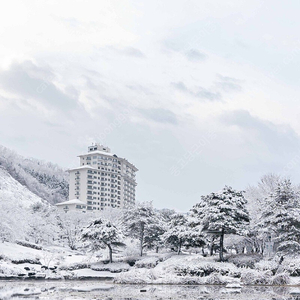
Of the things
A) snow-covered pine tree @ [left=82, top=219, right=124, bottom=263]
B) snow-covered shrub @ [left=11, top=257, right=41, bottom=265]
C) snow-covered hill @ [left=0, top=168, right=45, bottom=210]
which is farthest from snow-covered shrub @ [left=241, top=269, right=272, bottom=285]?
snow-covered hill @ [left=0, top=168, right=45, bottom=210]

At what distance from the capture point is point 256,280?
36.6 meters

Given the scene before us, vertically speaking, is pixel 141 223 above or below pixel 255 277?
above

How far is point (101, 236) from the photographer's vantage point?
162 feet

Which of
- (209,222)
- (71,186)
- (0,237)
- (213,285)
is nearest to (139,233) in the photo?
(209,222)

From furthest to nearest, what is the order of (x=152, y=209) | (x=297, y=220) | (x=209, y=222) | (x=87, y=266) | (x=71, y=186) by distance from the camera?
(x=71, y=186), (x=152, y=209), (x=87, y=266), (x=209, y=222), (x=297, y=220)

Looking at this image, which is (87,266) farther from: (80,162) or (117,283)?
(80,162)

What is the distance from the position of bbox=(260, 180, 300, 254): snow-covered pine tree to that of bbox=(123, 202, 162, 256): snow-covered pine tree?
1678cm

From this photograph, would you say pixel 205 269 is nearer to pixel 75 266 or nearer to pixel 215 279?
pixel 215 279

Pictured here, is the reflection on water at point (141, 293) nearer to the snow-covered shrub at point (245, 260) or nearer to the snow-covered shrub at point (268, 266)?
the snow-covered shrub at point (268, 266)

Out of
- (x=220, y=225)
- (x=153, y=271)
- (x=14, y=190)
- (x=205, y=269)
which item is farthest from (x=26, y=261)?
(x=14, y=190)

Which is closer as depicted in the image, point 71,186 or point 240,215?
point 240,215

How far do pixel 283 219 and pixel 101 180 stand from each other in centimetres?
12960

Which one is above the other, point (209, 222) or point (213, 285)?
point (209, 222)

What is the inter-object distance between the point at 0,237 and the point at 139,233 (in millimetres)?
18325
